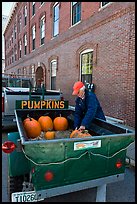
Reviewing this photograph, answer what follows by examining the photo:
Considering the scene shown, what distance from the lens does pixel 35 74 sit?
2027 cm

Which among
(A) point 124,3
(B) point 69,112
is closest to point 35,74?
(A) point 124,3

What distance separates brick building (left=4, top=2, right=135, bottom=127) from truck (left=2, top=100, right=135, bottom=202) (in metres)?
4.84

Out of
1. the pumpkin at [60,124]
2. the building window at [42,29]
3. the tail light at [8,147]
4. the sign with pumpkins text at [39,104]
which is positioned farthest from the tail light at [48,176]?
the building window at [42,29]

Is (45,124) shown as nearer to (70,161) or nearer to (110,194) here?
(70,161)

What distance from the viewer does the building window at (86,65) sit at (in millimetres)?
→ 10281

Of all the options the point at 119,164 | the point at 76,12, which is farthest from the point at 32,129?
the point at 76,12

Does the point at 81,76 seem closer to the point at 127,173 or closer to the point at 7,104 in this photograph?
the point at 7,104

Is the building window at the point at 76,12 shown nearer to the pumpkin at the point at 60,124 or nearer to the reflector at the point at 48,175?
the pumpkin at the point at 60,124

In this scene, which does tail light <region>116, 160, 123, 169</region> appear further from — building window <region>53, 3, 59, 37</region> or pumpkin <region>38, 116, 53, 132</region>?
building window <region>53, 3, 59, 37</region>

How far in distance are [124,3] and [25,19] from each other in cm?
1995

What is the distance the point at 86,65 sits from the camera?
1077cm

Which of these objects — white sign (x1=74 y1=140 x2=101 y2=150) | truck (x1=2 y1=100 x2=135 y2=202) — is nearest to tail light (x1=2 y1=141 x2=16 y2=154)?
truck (x1=2 y1=100 x2=135 y2=202)

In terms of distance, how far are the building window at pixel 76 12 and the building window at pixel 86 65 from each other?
2.47 metres

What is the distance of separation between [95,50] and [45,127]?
668 cm
